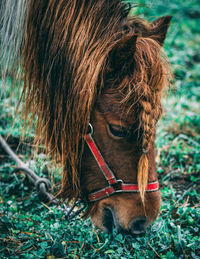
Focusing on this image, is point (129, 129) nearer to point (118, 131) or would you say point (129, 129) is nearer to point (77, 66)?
point (118, 131)

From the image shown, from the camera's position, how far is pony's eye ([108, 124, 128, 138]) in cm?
168

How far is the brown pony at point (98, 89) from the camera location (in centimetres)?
168

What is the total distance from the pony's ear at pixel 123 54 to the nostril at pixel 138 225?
1032mm

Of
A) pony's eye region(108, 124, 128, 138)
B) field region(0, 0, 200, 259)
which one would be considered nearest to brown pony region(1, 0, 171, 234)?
pony's eye region(108, 124, 128, 138)

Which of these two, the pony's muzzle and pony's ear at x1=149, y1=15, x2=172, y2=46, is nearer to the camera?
A: the pony's muzzle

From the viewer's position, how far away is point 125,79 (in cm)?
170

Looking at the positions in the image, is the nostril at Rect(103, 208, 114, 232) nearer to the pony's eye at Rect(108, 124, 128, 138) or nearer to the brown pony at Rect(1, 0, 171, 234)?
the brown pony at Rect(1, 0, 171, 234)

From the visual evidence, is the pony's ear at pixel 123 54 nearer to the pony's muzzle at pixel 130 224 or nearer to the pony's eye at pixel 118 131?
the pony's eye at pixel 118 131

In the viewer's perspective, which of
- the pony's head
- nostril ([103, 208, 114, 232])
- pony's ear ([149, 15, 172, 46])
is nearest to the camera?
the pony's head

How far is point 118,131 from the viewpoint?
1.69m

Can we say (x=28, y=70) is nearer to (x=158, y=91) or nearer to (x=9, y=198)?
(x=158, y=91)

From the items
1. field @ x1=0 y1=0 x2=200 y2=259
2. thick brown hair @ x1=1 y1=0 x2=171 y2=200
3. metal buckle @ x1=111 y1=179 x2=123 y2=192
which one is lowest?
field @ x1=0 y1=0 x2=200 y2=259

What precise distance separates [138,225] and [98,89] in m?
1.00

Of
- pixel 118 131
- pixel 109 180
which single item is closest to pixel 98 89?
pixel 118 131
